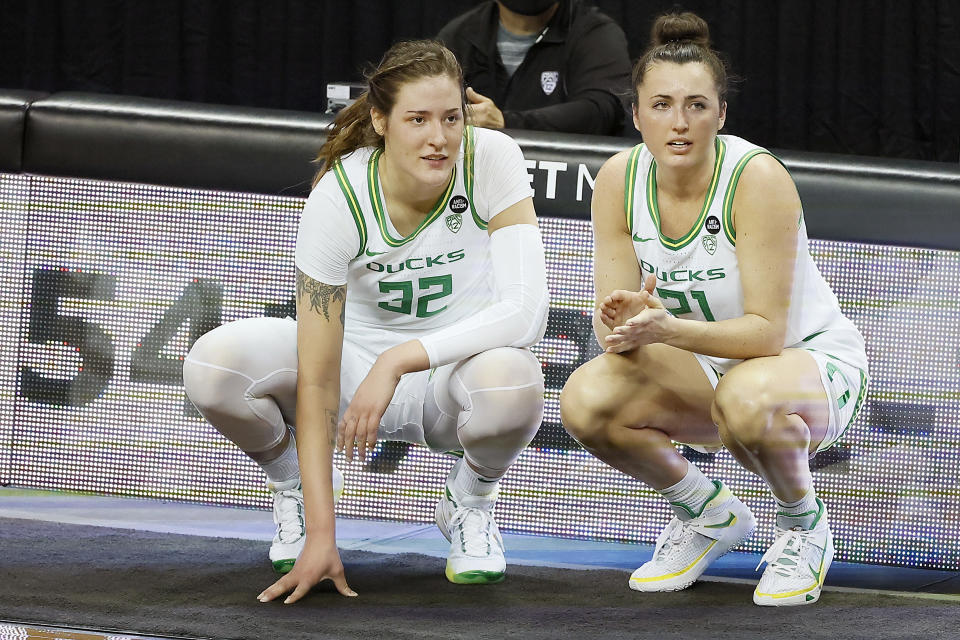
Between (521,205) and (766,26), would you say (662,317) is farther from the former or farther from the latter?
→ (766,26)

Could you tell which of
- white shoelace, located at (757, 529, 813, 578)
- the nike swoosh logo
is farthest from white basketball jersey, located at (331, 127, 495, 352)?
white shoelace, located at (757, 529, 813, 578)

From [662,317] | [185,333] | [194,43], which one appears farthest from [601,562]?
[194,43]

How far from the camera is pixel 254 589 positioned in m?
2.14

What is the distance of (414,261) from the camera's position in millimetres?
2277

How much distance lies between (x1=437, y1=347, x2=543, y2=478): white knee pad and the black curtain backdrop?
2769mm

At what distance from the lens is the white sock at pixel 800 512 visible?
2.17m

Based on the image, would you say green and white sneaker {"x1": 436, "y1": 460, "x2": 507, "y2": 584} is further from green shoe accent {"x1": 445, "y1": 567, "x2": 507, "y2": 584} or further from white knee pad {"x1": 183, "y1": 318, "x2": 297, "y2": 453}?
white knee pad {"x1": 183, "y1": 318, "x2": 297, "y2": 453}

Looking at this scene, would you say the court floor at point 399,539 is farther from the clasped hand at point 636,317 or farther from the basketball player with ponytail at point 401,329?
the clasped hand at point 636,317

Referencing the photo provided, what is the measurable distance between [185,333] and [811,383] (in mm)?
1338

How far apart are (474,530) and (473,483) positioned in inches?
3.4

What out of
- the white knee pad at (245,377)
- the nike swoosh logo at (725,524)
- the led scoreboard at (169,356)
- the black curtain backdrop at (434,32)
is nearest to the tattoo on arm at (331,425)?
the white knee pad at (245,377)

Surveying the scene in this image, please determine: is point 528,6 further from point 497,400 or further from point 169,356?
point 497,400

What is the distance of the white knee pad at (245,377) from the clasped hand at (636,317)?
58 centimetres

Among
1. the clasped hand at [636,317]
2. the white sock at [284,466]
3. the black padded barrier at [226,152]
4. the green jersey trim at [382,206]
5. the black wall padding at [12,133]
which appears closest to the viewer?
the clasped hand at [636,317]
